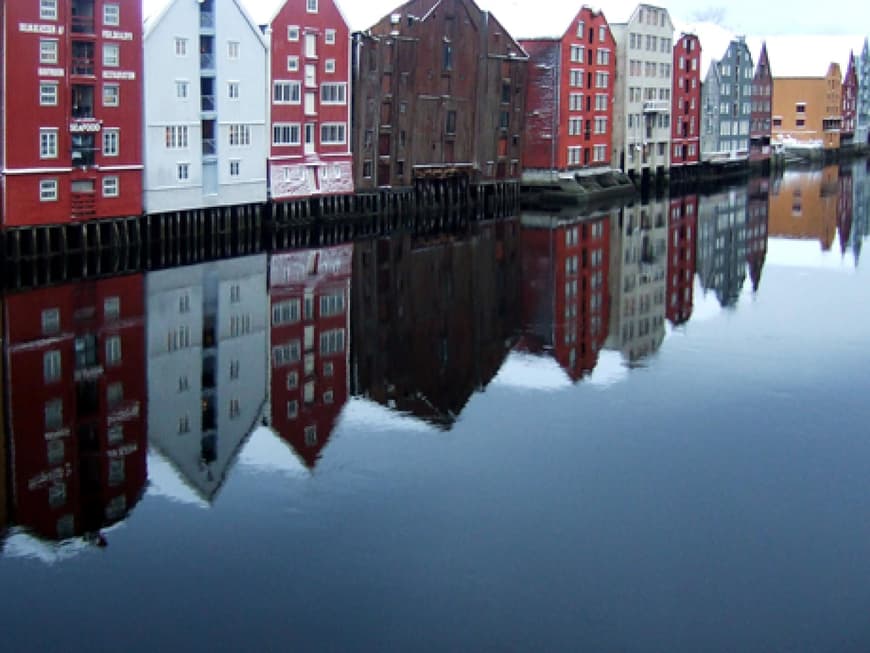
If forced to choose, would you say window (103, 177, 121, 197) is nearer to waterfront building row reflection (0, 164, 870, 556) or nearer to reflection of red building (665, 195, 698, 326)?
waterfront building row reflection (0, 164, 870, 556)

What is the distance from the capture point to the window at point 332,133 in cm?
4478

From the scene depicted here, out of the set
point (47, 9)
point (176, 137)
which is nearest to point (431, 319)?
point (47, 9)

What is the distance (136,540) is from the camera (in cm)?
1307

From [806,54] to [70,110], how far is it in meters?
79.8

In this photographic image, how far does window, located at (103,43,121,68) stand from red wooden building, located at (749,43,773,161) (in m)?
58.3

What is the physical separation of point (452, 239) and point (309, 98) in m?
7.98

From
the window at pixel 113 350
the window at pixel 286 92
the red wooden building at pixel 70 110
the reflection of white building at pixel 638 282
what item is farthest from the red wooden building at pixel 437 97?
the window at pixel 113 350

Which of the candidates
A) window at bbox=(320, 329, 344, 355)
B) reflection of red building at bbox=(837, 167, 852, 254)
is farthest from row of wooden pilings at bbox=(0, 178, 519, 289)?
reflection of red building at bbox=(837, 167, 852, 254)

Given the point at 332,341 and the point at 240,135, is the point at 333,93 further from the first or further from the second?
the point at 332,341

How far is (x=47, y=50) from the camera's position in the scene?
33.0 metres

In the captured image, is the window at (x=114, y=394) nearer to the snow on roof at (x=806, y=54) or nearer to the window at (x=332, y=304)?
the window at (x=332, y=304)

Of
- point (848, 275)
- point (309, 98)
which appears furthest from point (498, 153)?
point (848, 275)

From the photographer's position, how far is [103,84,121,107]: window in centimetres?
3509

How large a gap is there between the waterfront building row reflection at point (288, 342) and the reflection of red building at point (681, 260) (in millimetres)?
138
